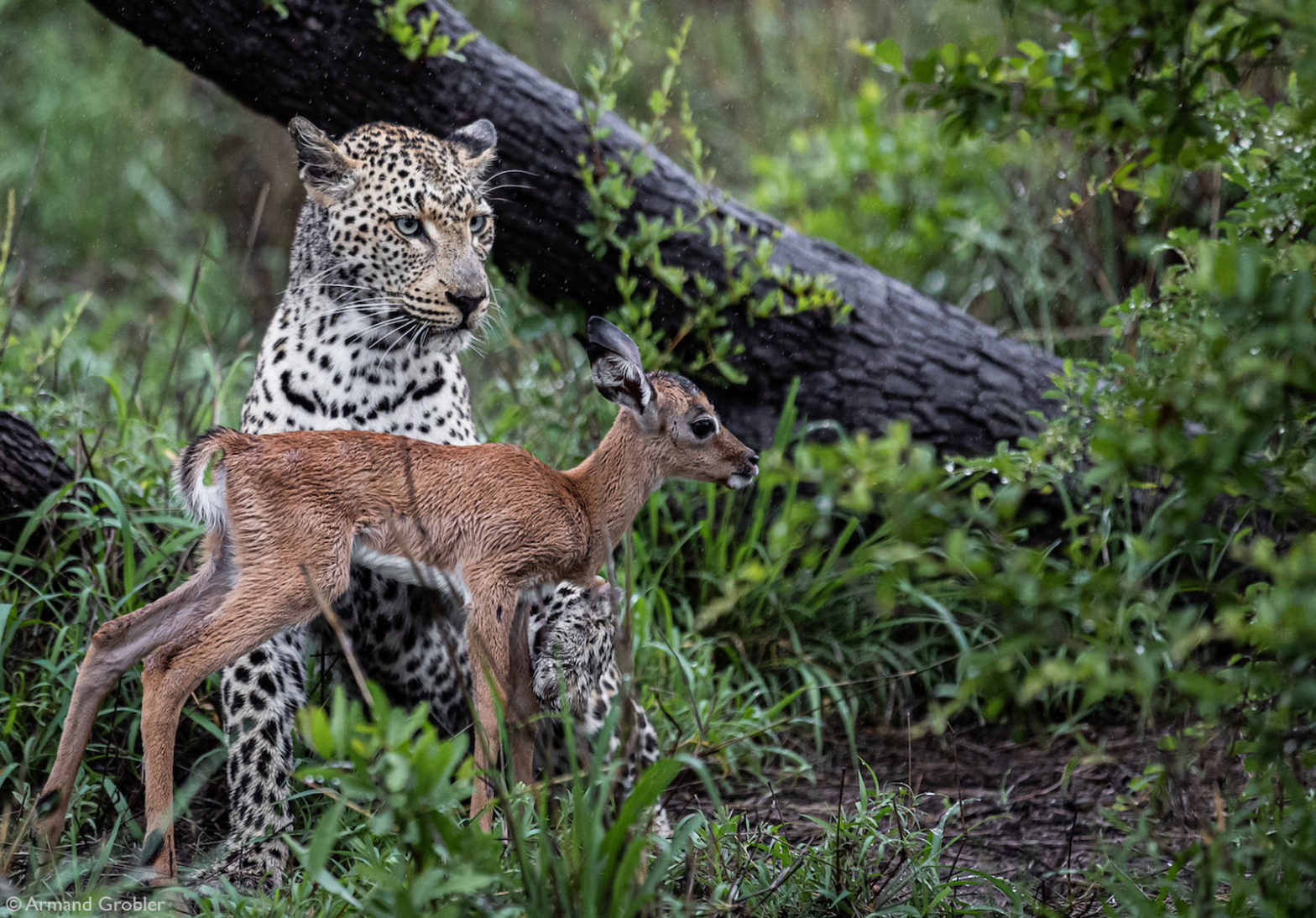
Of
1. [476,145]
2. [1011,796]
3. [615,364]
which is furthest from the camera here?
[476,145]

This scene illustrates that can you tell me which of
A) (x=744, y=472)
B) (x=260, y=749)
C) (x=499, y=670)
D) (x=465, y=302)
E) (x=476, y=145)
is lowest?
(x=260, y=749)

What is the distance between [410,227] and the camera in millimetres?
4523

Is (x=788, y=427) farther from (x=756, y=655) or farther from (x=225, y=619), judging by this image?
(x=225, y=619)

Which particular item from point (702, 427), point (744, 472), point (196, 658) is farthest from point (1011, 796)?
point (196, 658)

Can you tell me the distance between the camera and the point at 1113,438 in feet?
7.77

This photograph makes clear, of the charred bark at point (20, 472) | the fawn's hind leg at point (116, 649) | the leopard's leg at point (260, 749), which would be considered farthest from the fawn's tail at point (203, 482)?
the charred bark at point (20, 472)

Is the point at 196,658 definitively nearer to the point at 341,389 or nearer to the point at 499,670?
the point at 499,670

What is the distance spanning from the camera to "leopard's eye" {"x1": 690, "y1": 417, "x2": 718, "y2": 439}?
14.0 ft

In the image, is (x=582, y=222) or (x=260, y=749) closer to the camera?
(x=260, y=749)

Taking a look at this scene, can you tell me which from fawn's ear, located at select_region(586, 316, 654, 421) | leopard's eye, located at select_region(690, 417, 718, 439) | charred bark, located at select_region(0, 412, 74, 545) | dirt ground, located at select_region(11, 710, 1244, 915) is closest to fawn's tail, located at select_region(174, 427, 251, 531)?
dirt ground, located at select_region(11, 710, 1244, 915)

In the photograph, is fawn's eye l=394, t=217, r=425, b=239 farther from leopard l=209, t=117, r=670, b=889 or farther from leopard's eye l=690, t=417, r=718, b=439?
leopard's eye l=690, t=417, r=718, b=439

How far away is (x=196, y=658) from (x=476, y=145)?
96.2 inches

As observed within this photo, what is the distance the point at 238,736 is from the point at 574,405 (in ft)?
8.54

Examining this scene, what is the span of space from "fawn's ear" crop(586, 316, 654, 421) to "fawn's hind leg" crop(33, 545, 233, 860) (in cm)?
126
